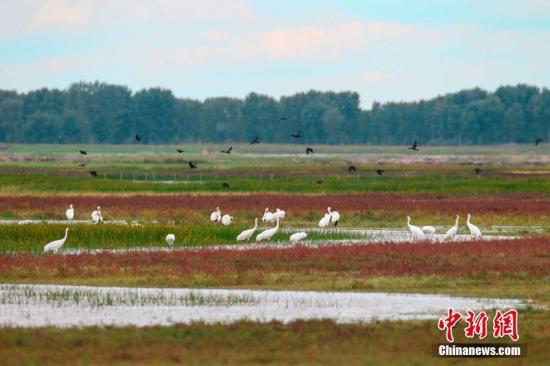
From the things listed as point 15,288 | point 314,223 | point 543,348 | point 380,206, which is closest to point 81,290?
point 15,288

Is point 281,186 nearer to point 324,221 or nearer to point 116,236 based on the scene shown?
point 324,221

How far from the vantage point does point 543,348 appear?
18.8 meters

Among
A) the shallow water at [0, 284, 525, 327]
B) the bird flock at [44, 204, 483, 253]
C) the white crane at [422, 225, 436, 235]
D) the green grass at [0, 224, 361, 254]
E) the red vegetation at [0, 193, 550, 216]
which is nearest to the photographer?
the shallow water at [0, 284, 525, 327]

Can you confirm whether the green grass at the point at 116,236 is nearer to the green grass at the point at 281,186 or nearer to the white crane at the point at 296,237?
the white crane at the point at 296,237

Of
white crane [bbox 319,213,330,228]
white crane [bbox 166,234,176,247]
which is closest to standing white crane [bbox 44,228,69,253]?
white crane [bbox 166,234,176,247]

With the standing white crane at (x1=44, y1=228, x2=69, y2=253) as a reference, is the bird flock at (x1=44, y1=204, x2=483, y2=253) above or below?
below

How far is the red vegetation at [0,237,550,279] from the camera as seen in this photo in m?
28.4

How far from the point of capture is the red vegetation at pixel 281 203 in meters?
50.5

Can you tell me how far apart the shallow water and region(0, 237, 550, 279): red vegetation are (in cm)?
239

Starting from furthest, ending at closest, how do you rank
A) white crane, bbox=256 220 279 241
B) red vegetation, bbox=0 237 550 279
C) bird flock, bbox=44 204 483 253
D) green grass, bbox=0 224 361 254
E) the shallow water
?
white crane, bbox=256 220 279 241 < green grass, bbox=0 224 361 254 < bird flock, bbox=44 204 483 253 < red vegetation, bbox=0 237 550 279 < the shallow water

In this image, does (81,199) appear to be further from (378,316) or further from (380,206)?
(378,316)

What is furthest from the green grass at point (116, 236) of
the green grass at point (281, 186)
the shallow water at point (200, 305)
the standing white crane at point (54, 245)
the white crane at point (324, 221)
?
the green grass at point (281, 186)

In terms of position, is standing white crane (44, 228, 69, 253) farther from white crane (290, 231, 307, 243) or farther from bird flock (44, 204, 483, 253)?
white crane (290, 231, 307, 243)

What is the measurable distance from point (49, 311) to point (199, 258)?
27.4ft
